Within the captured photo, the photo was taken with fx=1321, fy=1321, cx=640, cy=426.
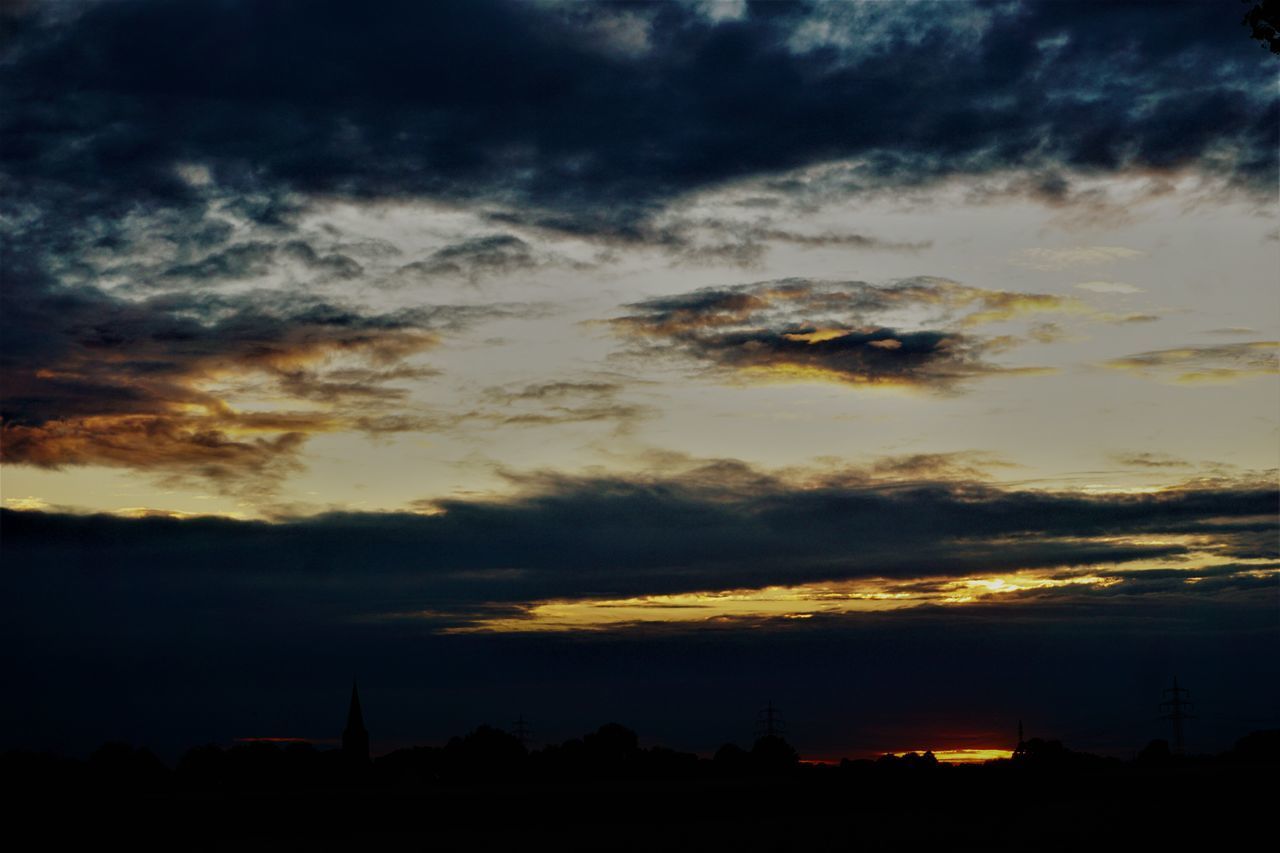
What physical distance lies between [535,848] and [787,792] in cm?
3045

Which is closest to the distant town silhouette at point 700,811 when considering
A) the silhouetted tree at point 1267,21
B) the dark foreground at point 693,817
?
the dark foreground at point 693,817

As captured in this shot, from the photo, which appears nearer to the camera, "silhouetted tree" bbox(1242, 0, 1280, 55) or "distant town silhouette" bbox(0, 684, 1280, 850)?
"silhouetted tree" bbox(1242, 0, 1280, 55)

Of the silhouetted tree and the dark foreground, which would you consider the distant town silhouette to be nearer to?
the dark foreground

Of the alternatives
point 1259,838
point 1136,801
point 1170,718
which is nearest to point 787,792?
point 1136,801

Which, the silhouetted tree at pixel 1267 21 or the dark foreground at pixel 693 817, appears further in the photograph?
the dark foreground at pixel 693 817

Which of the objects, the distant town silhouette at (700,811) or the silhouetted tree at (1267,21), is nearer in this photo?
the silhouetted tree at (1267,21)

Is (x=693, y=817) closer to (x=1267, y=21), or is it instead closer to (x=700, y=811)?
(x=700, y=811)

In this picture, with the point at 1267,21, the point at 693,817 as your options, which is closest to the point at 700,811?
the point at 693,817

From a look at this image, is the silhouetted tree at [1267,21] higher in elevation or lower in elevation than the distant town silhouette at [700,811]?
higher

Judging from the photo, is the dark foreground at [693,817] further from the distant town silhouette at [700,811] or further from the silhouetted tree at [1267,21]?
the silhouetted tree at [1267,21]

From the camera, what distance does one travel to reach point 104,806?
2328 inches

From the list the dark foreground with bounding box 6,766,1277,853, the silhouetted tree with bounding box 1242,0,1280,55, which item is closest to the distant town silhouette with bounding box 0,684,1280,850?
the dark foreground with bounding box 6,766,1277,853

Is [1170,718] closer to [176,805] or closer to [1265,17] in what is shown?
[176,805]

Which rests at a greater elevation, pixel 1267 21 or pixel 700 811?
pixel 1267 21
